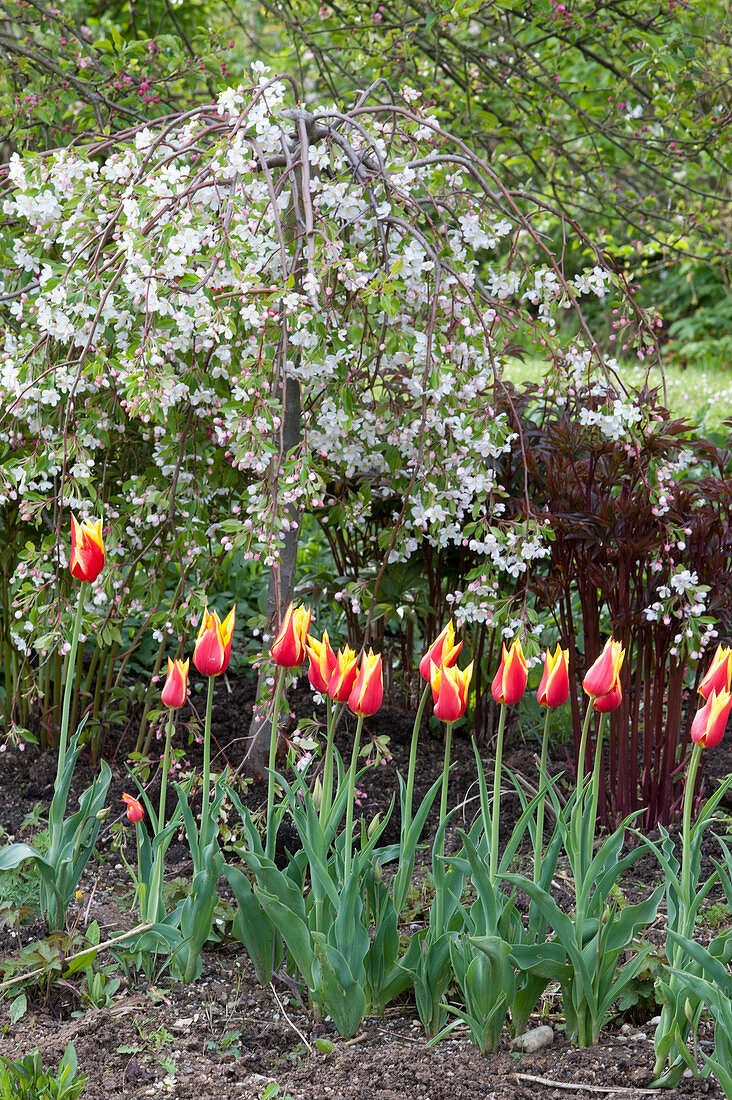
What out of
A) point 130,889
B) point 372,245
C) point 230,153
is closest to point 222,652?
point 130,889

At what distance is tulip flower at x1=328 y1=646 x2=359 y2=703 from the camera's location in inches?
67.0

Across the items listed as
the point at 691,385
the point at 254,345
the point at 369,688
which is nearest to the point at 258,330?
the point at 254,345

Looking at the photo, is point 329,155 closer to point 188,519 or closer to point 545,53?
point 188,519

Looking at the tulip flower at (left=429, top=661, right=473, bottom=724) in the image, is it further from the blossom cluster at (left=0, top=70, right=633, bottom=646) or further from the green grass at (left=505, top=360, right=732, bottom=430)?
the green grass at (left=505, top=360, right=732, bottom=430)

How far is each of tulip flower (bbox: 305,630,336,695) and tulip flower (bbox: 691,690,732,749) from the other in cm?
60

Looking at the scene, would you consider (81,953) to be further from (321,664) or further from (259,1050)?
(321,664)

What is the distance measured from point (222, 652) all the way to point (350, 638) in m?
1.52

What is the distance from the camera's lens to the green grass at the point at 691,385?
6.41 m

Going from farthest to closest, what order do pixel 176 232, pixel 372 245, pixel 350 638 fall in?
pixel 350 638, pixel 372 245, pixel 176 232

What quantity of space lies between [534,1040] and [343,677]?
2.34ft

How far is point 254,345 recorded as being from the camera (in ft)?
7.72

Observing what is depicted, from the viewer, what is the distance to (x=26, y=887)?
87.5 inches

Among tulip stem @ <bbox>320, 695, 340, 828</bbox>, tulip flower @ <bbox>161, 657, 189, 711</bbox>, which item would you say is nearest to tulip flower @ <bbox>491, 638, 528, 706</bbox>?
tulip stem @ <bbox>320, 695, 340, 828</bbox>

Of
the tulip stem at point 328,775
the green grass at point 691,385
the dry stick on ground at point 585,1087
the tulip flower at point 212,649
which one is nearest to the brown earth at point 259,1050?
the dry stick on ground at point 585,1087
